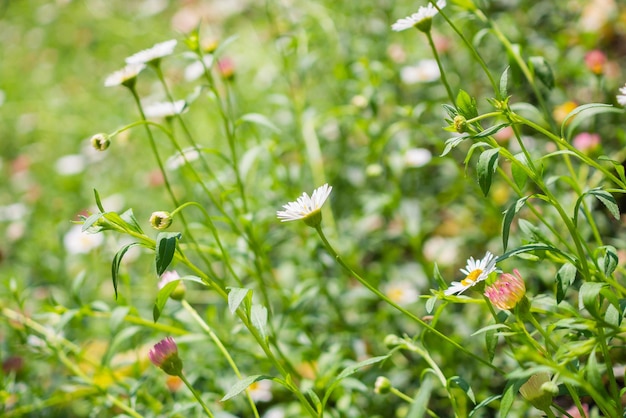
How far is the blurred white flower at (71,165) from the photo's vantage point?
246 centimetres

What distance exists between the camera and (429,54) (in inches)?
79.4

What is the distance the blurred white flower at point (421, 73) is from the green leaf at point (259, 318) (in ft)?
3.56

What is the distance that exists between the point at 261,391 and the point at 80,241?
76 cm

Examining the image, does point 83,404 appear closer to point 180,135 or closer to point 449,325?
point 449,325

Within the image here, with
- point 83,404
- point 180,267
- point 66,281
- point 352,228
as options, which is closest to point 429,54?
point 352,228

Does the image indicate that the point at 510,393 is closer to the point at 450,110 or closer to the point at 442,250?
the point at 450,110

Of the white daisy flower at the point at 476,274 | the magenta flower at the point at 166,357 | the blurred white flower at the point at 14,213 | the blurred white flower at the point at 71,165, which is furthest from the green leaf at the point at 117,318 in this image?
the blurred white flower at the point at 71,165

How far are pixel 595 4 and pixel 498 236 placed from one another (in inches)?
36.5

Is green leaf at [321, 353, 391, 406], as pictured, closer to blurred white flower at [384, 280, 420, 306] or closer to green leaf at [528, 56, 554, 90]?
green leaf at [528, 56, 554, 90]

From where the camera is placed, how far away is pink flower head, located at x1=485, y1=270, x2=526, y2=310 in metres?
0.77

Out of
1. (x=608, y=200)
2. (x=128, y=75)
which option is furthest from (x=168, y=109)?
(x=608, y=200)

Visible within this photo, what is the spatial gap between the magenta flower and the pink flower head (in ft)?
1.37

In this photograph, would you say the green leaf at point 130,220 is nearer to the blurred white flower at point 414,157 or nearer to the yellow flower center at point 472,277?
the yellow flower center at point 472,277

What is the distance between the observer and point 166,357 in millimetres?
887
